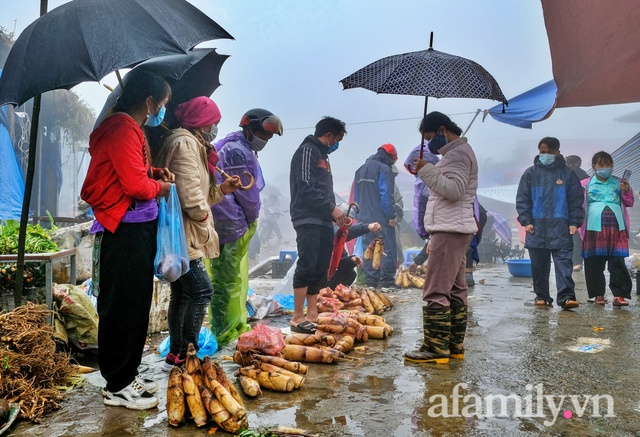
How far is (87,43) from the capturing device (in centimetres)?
301

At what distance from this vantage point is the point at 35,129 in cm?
353

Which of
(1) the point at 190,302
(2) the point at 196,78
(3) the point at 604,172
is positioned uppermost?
(2) the point at 196,78

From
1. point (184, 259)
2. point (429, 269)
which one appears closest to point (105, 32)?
point (184, 259)

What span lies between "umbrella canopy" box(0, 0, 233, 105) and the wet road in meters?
2.00

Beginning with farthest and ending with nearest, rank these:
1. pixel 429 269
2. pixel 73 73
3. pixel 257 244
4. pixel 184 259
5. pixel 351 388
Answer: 1. pixel 257 244
2. pixel 429 269
3. pixel 351 388
4. pixel 184 259
5. pixel 73 73

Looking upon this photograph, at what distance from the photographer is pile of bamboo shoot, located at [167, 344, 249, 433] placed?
9.98 ft

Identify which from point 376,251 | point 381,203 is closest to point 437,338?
point 376,251

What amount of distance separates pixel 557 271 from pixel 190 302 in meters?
5.78

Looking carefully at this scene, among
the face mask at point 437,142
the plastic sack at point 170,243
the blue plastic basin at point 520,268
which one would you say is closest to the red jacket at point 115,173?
the plastic sack at point 170,243

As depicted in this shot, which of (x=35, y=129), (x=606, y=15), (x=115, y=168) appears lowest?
(x=115, y=168)

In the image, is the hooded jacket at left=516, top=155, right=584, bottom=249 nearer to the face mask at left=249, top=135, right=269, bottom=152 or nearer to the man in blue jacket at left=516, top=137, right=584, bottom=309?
the man in blue jacket at left=516, top=137, right=584, bottom=309

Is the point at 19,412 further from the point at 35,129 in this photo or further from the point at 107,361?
the point at 35,129

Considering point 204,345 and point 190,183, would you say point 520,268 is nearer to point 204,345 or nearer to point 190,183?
point 204,345

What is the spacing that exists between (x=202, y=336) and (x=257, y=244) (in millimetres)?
14836
